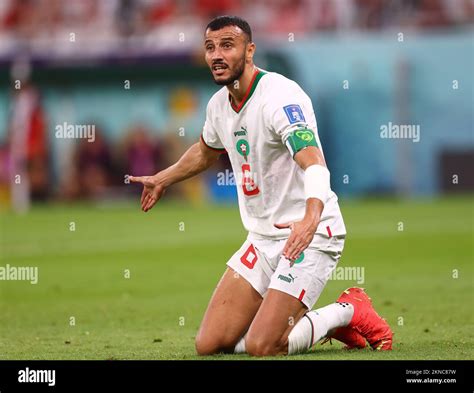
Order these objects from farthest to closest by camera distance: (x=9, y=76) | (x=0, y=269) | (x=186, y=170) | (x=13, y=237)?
(x=9, y=76) → (x=13, y=237) → (x=0, y=269) → (x=186, y=170)

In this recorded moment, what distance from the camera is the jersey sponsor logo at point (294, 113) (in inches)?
329

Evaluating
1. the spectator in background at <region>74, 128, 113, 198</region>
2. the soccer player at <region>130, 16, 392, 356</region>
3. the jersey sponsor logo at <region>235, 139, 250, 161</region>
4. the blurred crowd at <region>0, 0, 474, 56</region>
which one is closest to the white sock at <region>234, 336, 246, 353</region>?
the soccer player at <region>130, 16, 392, 356</region>

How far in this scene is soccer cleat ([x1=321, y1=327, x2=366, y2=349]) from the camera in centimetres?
895

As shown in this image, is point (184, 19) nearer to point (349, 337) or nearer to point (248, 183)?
point (248, 183)

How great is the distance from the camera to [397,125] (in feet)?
100

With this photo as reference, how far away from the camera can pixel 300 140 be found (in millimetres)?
8188

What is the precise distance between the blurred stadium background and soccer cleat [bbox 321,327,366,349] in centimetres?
1771

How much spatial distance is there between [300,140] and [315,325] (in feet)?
4.68

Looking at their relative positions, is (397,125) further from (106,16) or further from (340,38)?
(106,16)

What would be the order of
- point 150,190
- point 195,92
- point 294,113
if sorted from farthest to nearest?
point 195,92, point 150,190, point 294,113

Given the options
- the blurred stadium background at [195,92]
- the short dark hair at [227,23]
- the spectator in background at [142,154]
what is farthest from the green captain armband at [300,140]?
the spectator in background at [142,154]

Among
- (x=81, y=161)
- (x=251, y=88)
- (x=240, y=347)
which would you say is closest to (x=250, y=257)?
(x=240, y=347)
